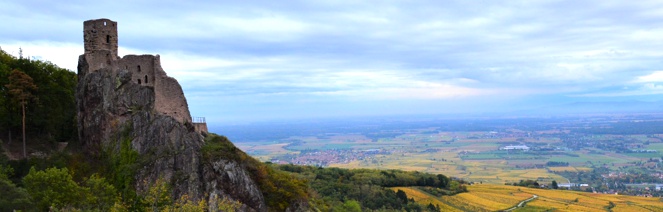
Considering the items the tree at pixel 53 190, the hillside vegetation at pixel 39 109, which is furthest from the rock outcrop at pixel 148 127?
the tree at pixel 53 190

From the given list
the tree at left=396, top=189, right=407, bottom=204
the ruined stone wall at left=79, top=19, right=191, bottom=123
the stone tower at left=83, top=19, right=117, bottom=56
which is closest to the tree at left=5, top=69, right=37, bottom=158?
the ruined stone wall at left=79, top=19, right=191, bottom=123

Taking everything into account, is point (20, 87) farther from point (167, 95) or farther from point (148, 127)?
point (167, 95)

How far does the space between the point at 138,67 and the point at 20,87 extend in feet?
35.8

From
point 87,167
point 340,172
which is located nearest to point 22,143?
point 87,167

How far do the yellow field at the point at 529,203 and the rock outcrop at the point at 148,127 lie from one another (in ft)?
150

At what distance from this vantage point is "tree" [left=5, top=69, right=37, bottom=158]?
46156 millimetres

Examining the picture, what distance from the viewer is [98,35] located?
46781 mm

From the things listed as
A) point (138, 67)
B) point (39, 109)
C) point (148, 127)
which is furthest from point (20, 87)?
point (148, 127)

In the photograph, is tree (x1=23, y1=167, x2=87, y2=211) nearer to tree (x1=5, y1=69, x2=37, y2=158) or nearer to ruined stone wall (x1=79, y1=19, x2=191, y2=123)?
ruined stone wall (x1=79, y1=19, x2=191, y2=123)

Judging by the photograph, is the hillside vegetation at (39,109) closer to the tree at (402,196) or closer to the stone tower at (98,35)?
the stone tower at (98,35)

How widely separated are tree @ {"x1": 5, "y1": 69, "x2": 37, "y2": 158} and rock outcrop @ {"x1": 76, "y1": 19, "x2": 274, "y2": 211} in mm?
4472

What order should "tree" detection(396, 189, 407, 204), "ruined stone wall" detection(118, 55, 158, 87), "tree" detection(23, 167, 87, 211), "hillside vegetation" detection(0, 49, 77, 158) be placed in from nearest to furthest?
"tree" detection(23, 167, 87, 211), "ruined stone wall" detection(118, 55, 158, 87), "hillside vegetation" detection(0, 49, 77, 158), "tree" detection(396, 189, 407, 204)

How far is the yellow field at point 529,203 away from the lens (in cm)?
8568

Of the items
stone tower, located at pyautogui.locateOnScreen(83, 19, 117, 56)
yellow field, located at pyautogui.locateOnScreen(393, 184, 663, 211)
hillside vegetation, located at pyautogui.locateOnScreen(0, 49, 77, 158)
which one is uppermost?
stone tower, located at pyautogui.locateOnScreen(83, 19, 117, 56)
